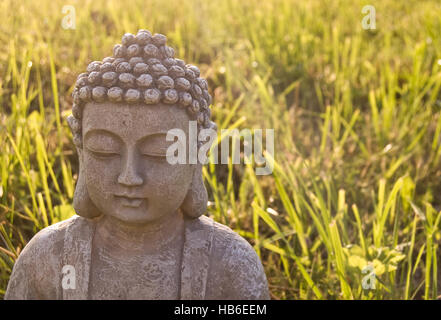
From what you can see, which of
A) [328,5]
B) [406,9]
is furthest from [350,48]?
[406,9]

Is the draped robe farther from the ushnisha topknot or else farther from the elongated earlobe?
the ushnisha topknot

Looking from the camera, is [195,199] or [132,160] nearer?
[132,160]

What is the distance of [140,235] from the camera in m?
1.77

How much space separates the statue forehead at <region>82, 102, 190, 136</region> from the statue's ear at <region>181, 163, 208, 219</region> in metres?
0.23

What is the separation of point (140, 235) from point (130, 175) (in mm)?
250

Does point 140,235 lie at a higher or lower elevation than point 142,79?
lower

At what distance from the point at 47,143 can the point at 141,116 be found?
4.47ft

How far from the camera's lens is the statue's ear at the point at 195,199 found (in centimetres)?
182

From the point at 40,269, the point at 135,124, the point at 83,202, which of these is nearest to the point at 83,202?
the point at 83,202

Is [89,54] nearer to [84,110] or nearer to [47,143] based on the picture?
[47,143]

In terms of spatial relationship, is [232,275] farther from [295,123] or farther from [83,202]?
[295,123]

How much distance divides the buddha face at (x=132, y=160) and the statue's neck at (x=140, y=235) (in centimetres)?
7
